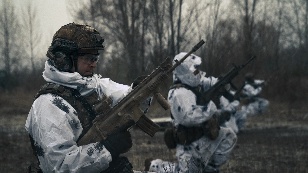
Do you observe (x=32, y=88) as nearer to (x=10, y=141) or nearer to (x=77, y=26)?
(x=10, y=141)

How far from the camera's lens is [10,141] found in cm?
1545

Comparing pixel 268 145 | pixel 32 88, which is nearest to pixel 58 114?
pixel 268 145

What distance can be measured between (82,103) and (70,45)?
1.48ft

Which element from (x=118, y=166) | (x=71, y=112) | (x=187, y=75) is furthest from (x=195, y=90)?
(x=71, y=112)

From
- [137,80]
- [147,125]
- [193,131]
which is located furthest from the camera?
[193,131]

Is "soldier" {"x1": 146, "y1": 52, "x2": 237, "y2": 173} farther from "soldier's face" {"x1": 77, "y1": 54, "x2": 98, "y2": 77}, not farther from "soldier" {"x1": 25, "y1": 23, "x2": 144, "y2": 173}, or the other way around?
"soldier's face" {"x1": 77, "y1": 54, "x2": 98, "y2": 77}

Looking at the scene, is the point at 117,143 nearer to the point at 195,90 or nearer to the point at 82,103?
the point at 82,103

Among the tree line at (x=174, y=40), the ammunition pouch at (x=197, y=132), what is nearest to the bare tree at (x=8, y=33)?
the tree line at (x=174, y=40)

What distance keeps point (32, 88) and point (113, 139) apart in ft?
96.0

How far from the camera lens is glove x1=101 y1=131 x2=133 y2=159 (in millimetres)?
4039

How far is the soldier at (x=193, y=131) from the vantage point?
26.7ft

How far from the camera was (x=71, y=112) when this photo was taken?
159 inches

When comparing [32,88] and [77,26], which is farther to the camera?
[32,88]

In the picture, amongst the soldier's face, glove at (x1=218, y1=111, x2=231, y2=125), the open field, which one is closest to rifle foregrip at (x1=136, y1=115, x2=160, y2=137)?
the soldier's face
